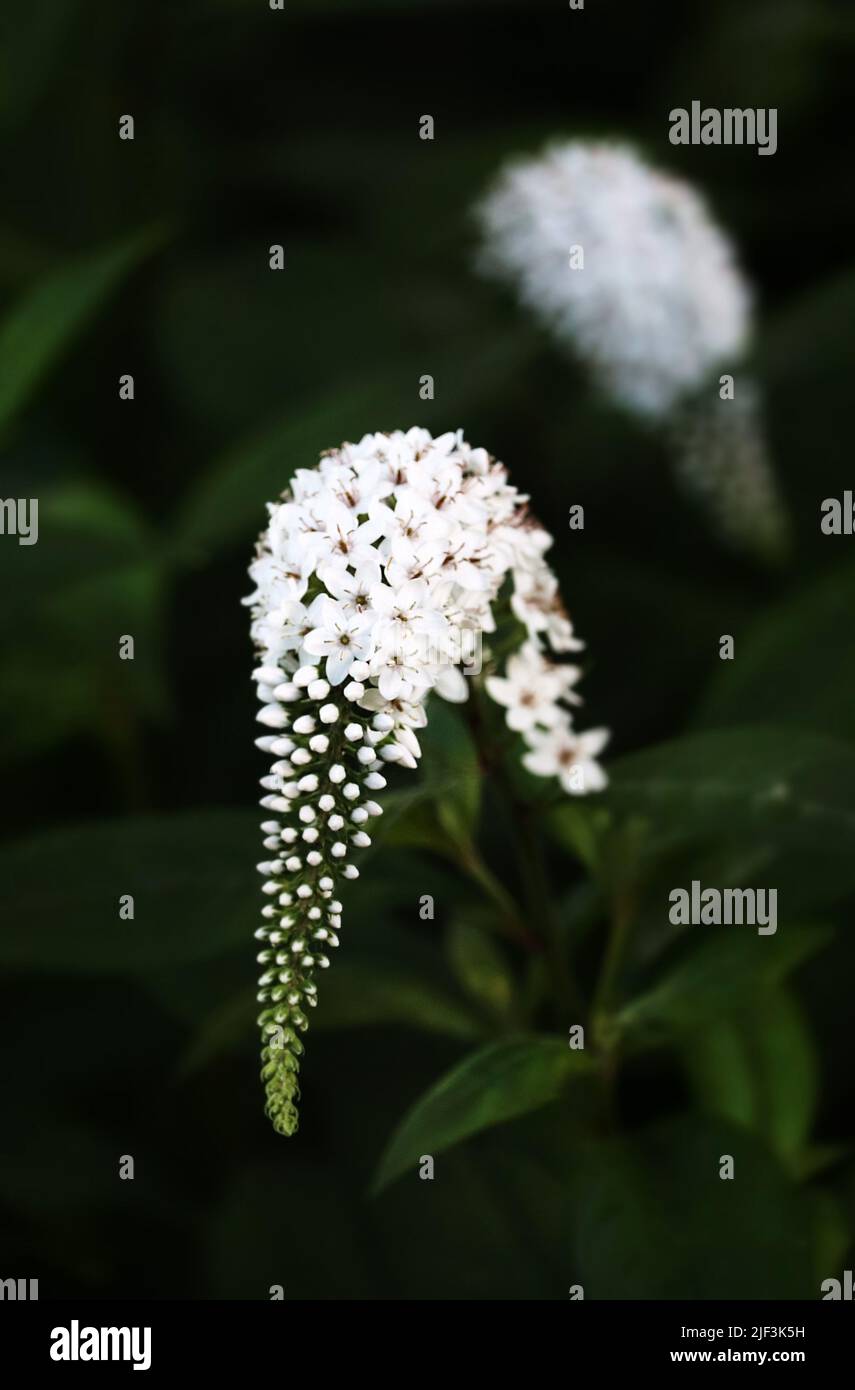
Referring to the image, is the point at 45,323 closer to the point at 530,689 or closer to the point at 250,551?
the point at 530,689

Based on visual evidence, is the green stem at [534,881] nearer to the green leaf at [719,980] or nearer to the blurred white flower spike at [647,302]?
the green leaf at [719,980]

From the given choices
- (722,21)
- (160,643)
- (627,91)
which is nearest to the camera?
(160,643)

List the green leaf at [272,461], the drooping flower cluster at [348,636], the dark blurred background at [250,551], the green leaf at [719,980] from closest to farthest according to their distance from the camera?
the drooping flower cluster at [348,636] < the green leaf at [719,980] < the dark blurred background at [250,551] < the green leaf at [272,461]

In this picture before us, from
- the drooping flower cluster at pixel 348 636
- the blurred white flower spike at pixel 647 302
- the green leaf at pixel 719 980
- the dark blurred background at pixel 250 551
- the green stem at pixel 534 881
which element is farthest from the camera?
the blurred white flower spike at pixel 647 302

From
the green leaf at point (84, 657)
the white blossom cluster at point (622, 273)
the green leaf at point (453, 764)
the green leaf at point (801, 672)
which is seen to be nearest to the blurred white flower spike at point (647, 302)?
the white blossom cluster at point (622, 273)

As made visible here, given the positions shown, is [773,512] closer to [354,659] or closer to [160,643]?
[160,643]
